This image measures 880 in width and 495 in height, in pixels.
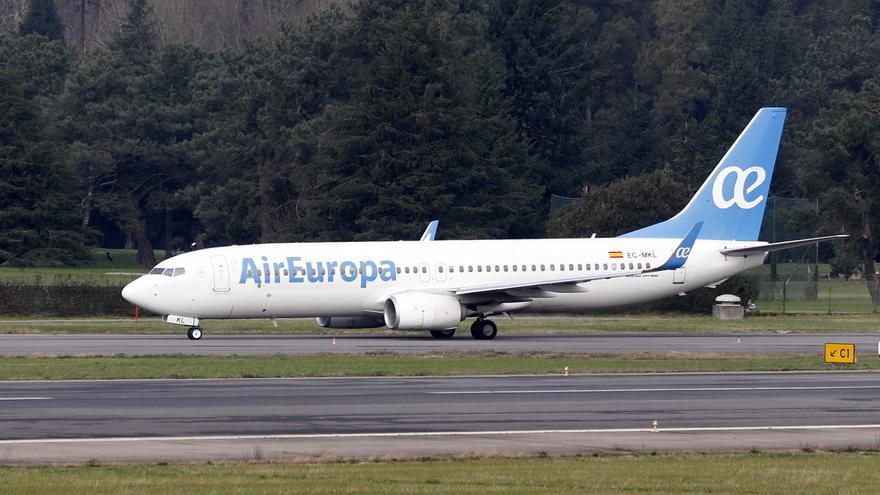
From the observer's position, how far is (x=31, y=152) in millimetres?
93938

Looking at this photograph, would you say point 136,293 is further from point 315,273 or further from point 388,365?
point 388,365

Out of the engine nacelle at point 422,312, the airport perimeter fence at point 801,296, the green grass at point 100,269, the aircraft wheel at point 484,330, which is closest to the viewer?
the engine nacelle at point 422,312

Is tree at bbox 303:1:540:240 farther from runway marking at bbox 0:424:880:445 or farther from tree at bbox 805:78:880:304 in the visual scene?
Result: runway marking at bbox 0:424:880:445

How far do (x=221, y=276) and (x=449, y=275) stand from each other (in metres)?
6.91

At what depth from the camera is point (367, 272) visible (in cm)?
4547

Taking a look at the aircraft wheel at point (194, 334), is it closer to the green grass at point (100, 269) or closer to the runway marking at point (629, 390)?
the runway marking at point (629, 390)

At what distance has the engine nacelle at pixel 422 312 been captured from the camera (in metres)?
44.2

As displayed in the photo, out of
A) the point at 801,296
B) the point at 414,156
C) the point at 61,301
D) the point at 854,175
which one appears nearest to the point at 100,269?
the point at 414,156

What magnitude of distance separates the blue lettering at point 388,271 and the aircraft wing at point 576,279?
197 cm

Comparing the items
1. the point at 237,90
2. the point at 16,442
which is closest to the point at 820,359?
the point at 16,442

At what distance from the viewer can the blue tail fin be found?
5019 cm

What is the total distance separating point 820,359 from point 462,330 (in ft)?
56.0

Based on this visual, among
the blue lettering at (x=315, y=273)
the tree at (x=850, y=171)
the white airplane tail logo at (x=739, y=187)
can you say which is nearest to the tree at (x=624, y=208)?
the tree at (x=850, y=171)

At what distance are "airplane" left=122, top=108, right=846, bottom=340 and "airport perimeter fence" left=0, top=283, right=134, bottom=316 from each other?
508 inches
